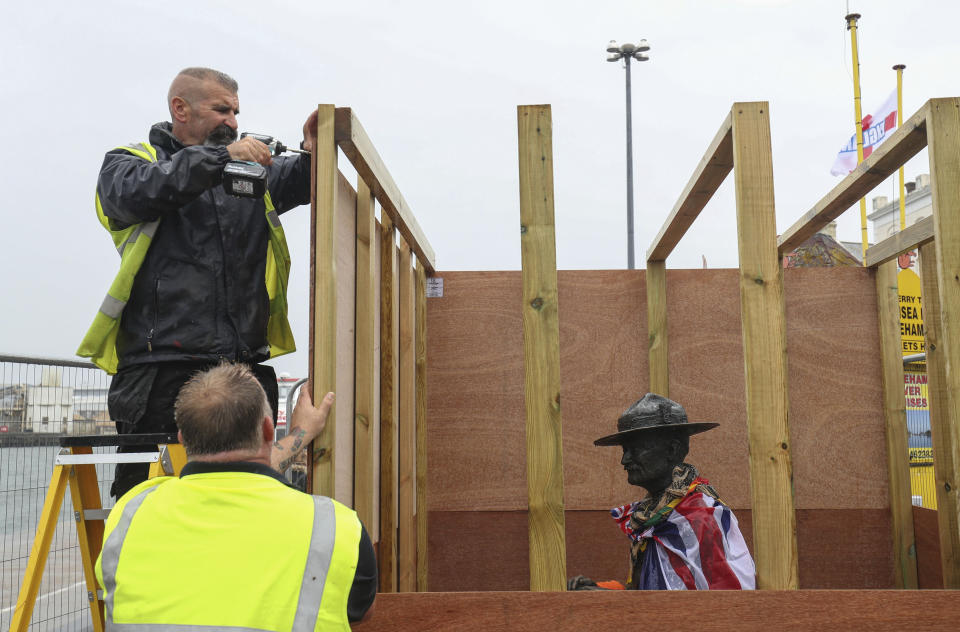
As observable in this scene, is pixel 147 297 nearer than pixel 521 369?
Yes

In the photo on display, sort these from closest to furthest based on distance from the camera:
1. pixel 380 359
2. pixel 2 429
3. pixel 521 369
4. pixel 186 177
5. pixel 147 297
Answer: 1. pixel 186 177
2. pixel 147 297
3. pixel 380 359
4. pixel 2 429
5. pixel 521 369

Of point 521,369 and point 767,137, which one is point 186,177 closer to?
point 767,137

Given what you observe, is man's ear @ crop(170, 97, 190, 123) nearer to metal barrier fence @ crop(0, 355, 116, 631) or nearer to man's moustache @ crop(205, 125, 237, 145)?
man's moustache @ crop(205, 125, 237, 145)

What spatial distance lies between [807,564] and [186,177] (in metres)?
3.91

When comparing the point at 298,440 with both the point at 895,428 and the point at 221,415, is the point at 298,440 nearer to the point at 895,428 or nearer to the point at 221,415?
the point at 221,415

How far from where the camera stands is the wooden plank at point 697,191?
283 centimetres

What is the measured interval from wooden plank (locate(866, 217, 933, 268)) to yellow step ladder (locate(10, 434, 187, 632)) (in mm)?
3557

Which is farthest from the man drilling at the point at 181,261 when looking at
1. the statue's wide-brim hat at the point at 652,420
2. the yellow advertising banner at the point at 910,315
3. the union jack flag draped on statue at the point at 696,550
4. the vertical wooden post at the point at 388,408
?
the yellow advertising banner at the point at 910,315

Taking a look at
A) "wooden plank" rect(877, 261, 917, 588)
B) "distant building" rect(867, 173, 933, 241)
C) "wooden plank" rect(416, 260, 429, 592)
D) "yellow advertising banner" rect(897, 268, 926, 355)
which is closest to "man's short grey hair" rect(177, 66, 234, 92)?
"wooden plank" rect(416, 260, 429, 592)

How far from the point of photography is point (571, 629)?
2.03 meters

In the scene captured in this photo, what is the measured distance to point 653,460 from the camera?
3010 millimetres

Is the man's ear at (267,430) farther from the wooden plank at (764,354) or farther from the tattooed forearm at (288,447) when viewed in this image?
the wooden plank at (764,354)

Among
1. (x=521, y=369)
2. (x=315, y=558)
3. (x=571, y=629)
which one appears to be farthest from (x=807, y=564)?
(x=315, y=558)

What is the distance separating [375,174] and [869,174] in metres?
1.85
